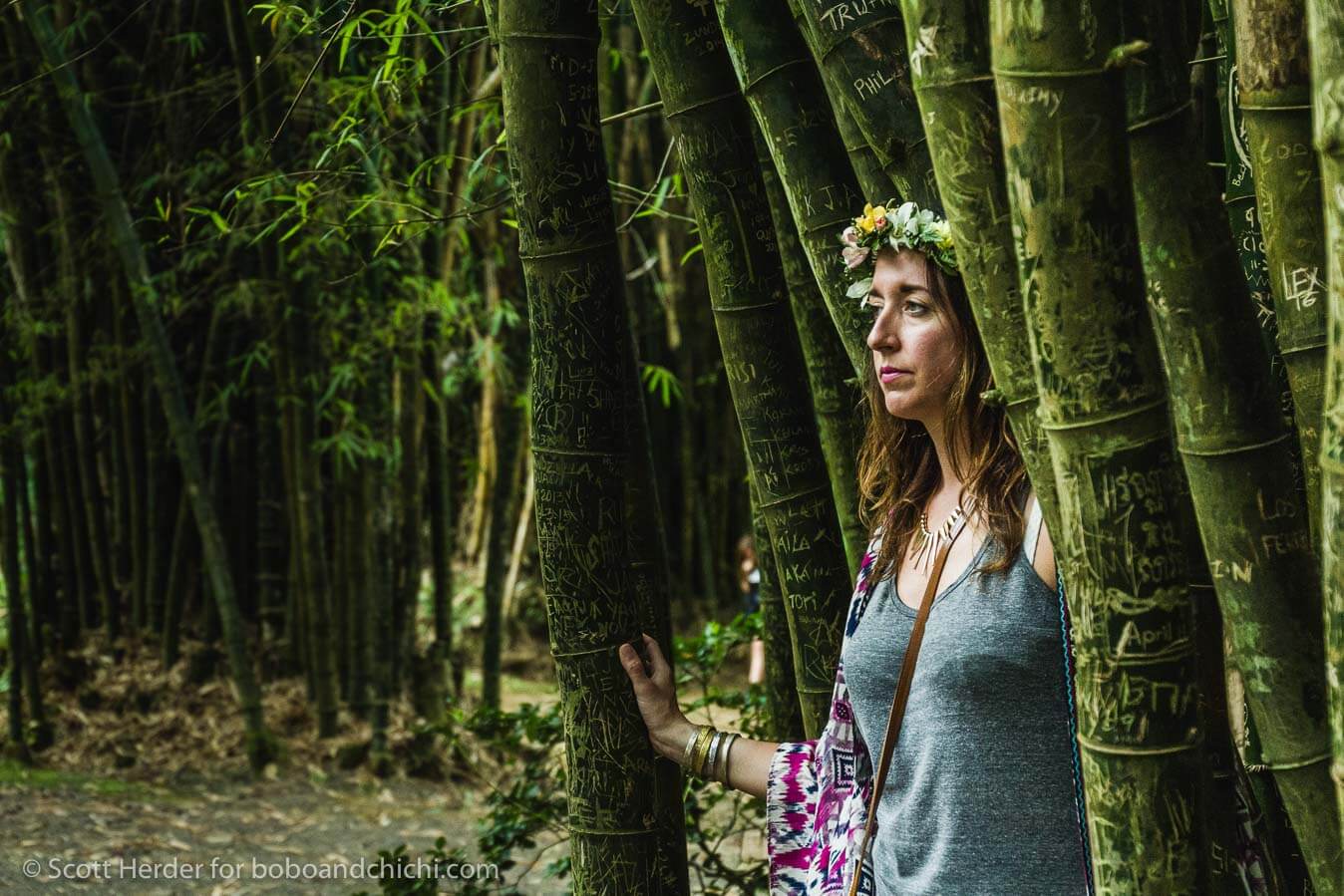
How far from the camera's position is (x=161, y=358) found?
5008 mm

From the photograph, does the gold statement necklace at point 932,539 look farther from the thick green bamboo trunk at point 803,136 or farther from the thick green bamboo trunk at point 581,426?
the thick green bamboo trunk at point 581,426

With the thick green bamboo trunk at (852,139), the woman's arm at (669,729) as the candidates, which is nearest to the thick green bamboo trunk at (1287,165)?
the thick green bamboo trunk at (852,139)

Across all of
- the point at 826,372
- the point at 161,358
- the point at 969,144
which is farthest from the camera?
the point at 161,358

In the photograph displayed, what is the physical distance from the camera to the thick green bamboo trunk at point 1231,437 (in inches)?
42.4

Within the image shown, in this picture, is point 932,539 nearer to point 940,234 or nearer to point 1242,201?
point 940,234

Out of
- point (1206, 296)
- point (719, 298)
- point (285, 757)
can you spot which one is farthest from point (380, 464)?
point (1206, 296)

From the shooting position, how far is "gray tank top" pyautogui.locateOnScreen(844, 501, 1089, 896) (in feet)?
4.33

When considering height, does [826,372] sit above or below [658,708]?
above

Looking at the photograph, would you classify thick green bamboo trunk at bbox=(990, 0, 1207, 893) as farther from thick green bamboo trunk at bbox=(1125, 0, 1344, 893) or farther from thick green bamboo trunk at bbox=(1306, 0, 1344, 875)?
thick green bamboo trunk at bbox=(1306, 0, 1344, 875)

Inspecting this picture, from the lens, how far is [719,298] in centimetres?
178

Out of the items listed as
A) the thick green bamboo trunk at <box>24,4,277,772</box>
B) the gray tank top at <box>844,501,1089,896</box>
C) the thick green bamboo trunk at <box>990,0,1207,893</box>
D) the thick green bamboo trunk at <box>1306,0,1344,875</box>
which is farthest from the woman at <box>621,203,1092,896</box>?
the thick green bamboo trunk at <box>24,4,277,772</box>

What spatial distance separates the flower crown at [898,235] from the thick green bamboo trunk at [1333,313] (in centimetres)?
59

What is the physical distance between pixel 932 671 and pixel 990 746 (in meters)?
0.09

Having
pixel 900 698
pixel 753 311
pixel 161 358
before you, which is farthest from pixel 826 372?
pixel 161 358
